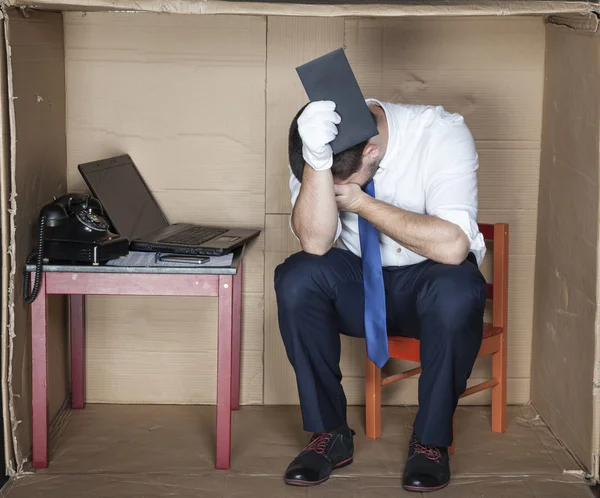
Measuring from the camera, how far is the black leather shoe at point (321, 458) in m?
2.24

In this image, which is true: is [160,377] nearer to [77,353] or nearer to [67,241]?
[77,353]

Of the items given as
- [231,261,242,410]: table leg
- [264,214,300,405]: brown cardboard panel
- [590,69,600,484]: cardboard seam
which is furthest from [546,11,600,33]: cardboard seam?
[231,261,242,410]: table leg

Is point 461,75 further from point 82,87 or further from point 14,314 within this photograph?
point 14,314

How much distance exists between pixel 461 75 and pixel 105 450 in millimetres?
1512

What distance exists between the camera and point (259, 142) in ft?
8.97

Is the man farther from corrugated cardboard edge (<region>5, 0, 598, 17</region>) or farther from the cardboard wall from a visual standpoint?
the cardboard wall

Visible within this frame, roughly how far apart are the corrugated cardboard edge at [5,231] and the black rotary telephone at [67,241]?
0.08 m

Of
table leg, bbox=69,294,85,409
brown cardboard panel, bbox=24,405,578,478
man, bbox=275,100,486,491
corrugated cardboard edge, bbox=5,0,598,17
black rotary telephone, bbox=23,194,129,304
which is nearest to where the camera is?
corrugated cardboard edge, bbox=5,0,598,17

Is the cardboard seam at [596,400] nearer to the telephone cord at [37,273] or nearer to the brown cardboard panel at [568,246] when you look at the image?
the brown cardboard panel at [568,246]

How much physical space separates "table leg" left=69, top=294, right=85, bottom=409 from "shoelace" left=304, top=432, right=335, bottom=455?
847 millimetres

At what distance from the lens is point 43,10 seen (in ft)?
7.98

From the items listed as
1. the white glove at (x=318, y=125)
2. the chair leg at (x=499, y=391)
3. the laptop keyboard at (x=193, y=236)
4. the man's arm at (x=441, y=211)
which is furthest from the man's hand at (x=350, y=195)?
the chair leg at (x=499, y=391)

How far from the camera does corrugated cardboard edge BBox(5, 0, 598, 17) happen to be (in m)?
2.02

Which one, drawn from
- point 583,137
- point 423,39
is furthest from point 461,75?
point 583,137
